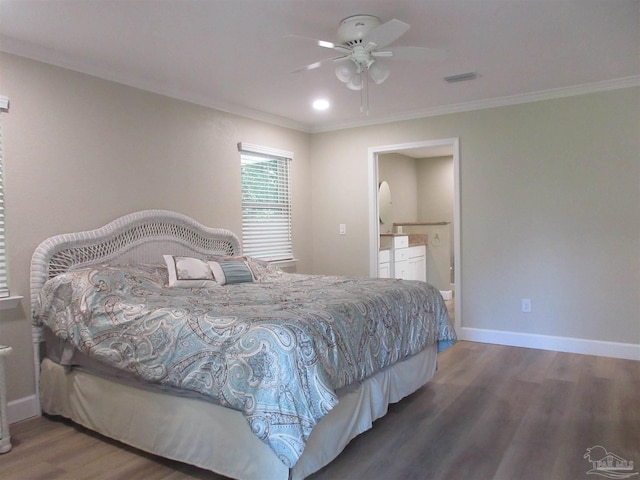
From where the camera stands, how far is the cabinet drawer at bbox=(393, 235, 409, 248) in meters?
6.21

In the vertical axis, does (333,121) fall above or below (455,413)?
above

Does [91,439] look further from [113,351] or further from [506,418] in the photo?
[506,418]

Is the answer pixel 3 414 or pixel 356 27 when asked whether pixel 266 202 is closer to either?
pixel 356 27

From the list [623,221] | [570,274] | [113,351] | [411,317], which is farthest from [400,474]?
[623,221]

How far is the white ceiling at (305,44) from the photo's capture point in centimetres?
254

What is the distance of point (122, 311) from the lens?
2.51 m

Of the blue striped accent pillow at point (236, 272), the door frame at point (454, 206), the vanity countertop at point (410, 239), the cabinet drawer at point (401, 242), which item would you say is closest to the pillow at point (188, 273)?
the blue striped accent pillow at point (236, 272)

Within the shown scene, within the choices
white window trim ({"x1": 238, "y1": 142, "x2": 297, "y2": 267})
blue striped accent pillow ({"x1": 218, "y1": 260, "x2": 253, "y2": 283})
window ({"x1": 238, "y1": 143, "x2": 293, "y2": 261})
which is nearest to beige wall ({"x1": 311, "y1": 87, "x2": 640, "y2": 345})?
white window trim ({"x1": 238, "y1": 142, "x2": 297, "y2": 267})

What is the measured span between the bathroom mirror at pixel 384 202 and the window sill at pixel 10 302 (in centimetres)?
508

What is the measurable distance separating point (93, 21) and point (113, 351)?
1.89 m

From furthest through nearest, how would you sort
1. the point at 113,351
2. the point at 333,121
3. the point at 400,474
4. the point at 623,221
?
the point at 333,121 → the point at 623,221 → the point at 113,351 → the point at 400,474

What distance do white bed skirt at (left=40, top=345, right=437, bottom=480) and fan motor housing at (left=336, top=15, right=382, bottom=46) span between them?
1.99m

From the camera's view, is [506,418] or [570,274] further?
[570,274]

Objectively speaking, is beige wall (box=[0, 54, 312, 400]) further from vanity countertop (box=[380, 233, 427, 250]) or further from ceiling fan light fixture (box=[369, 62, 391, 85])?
vanity countertop (box=[380, 233, 427, 250])
